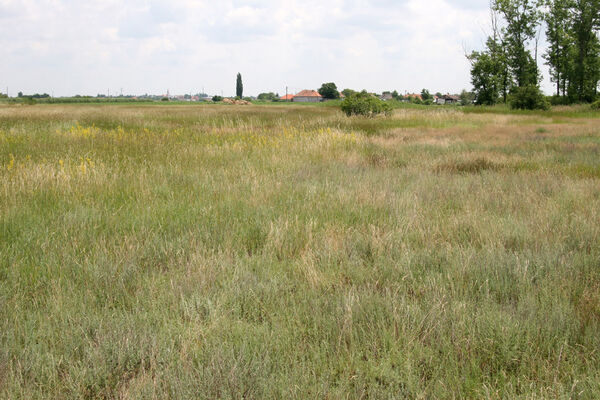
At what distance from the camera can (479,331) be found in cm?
244

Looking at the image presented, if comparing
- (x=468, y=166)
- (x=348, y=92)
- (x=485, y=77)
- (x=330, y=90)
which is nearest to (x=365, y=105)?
(x=468, y=166)

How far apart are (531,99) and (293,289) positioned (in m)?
38.7

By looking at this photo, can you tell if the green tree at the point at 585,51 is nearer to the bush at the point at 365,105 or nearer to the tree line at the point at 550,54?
the tree line at the point at 550,54

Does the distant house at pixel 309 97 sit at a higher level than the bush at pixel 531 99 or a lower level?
higher

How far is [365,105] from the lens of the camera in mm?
24094

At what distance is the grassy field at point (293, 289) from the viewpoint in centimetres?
212

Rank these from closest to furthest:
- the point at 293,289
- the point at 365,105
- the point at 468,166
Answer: the point at 293,289
the point at 468,166
the point at 365,105

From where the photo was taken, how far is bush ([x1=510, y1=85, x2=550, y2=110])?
113 feet

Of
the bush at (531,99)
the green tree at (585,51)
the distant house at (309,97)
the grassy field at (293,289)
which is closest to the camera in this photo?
the grassy field at (293,289)

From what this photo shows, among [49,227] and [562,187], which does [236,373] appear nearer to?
[49,227]

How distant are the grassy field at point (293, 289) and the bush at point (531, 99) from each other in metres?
33.2

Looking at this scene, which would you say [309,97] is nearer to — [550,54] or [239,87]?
[239,87]

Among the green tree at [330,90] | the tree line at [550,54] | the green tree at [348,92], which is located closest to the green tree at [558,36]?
the tree line at [550,54]

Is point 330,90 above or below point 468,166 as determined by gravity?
above
